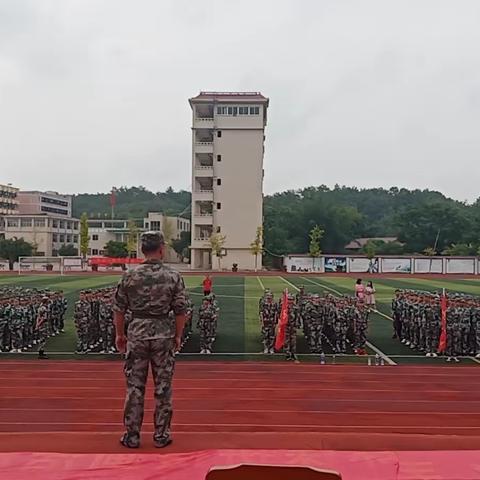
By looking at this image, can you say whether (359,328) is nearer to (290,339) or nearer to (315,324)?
(315,324)

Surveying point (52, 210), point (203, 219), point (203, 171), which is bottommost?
point (203, 219)

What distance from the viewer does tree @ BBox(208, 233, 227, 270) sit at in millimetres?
57156

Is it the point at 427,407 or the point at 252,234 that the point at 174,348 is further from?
the point at 252,234

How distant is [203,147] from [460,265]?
2670 centimetres

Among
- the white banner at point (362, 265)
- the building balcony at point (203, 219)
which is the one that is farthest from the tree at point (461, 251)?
the building balcony at point (203, 219)

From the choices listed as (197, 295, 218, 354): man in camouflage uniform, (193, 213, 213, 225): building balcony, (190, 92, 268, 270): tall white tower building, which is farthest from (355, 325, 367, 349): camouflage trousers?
(193, 213, 213, 225): building balcony

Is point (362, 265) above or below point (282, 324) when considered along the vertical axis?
above

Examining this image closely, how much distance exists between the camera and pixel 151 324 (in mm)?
4617

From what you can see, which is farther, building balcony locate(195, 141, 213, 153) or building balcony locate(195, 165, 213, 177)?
building balcony locate(195, 165, 213, 177)

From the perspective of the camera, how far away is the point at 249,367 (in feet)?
36.5

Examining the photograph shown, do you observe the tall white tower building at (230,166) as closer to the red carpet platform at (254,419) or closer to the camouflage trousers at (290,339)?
the camouflage trousers at (290,339)

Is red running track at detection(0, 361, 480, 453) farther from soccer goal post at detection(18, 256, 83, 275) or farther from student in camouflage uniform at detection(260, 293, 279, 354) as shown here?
soccer goal post at detection(18, 256, 83, 275)

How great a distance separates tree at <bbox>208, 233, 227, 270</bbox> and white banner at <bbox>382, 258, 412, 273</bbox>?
1549 centimetres

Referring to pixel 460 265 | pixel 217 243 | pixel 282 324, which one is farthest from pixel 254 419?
pixel 460 265
